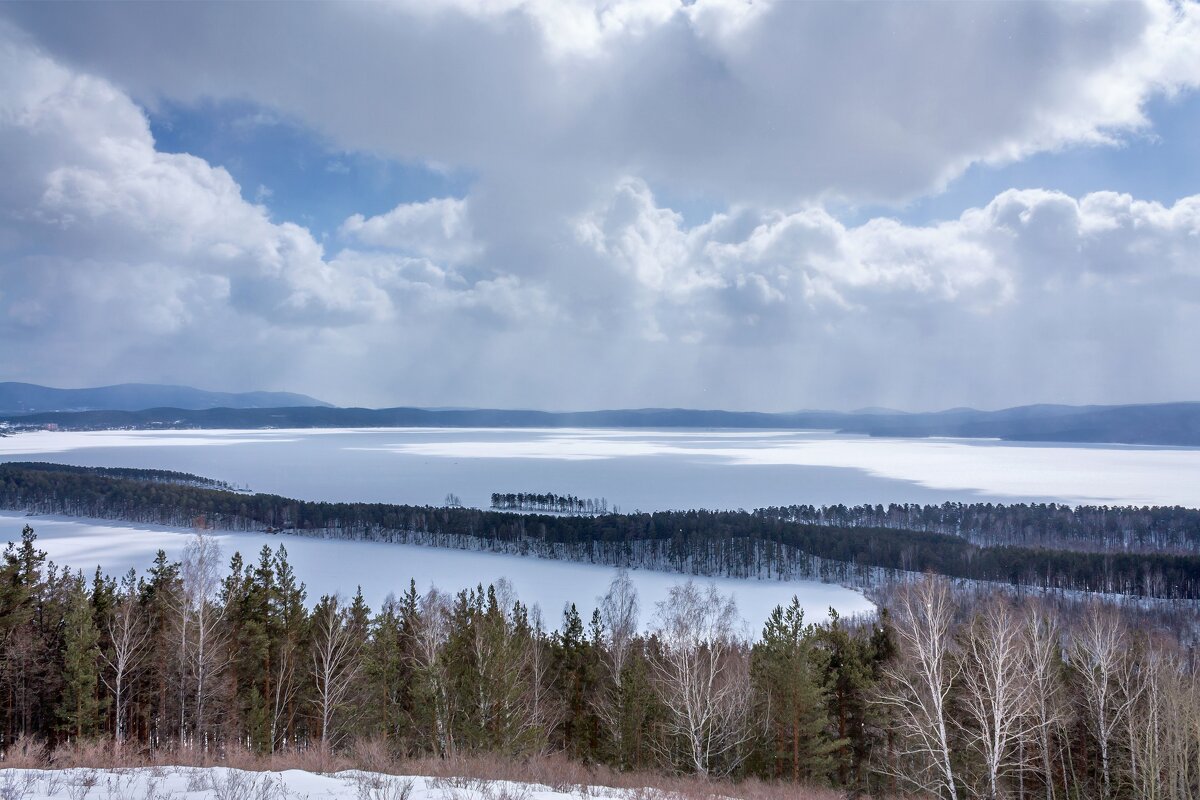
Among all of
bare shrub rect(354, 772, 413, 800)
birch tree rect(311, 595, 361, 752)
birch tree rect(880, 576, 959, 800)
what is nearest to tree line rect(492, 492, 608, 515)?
birch tree rect(311, 595, 361, 752)

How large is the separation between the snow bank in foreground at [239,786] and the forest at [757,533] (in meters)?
82.7

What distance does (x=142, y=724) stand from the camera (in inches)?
992

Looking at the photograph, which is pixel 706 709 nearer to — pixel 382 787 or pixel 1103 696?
pixel 382 787

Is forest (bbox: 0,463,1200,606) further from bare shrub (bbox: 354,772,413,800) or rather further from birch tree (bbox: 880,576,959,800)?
bare shrub (bbox: 354,772,413,800)

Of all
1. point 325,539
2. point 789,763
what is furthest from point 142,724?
point 325,539

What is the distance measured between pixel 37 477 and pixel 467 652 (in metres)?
162

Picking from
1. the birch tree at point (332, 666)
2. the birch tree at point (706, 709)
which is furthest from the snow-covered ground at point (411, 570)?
the birch tree at point (706, 709)

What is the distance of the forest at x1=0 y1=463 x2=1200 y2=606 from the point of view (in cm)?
7962

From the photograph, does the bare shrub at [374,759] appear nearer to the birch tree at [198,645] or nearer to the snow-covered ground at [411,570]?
the birch tree at [198,645]

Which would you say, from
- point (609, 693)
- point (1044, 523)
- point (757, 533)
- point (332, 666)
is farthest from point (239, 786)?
point (1044, 523)

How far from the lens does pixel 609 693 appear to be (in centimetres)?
2345

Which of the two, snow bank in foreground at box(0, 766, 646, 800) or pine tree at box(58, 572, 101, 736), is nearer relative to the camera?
snow bank in foreground at box(0, 766, 646, 800)

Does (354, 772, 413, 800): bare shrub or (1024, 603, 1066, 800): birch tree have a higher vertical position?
(354, 772, 413, 800): bare shrub

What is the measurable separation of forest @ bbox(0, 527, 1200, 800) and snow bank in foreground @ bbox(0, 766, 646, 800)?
20.4 ft
